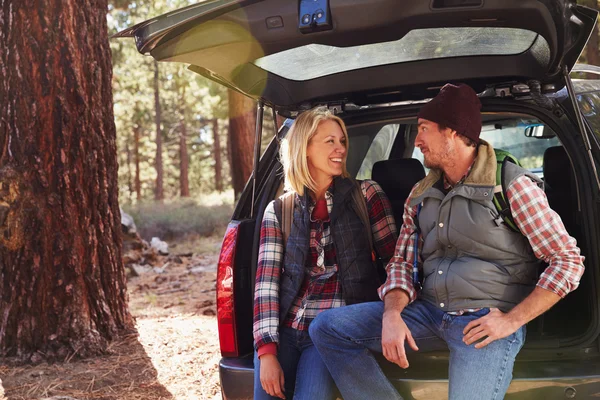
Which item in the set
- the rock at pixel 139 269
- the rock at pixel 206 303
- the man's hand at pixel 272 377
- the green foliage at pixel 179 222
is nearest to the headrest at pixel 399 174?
the man's hand at pixel 272 377

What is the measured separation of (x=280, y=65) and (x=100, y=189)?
2.42 metres

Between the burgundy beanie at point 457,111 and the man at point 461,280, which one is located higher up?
the burgundy beanie at point 457,111

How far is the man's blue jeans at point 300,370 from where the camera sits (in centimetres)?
288

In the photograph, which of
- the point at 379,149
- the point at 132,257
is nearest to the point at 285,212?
the point at 379,149

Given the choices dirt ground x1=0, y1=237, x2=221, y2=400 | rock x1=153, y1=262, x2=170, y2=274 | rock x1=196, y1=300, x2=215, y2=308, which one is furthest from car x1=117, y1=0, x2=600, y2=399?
rock x1=153, y1=262, x2=170, y2=274

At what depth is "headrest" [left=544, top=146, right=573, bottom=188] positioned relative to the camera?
3641 millimetres

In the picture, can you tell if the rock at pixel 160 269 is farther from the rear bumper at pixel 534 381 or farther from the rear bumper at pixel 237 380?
the rear bumper at pixel 534 381

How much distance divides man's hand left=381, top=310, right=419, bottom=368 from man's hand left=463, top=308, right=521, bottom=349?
0.23 m

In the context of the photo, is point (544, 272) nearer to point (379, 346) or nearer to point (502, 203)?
point (502, 203)

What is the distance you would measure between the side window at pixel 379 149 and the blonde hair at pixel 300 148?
122 centimetres

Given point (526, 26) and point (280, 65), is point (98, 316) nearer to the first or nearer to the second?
point (280, 65)

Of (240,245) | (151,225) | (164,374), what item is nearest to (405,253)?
(240,245)

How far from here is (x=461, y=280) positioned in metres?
2.70

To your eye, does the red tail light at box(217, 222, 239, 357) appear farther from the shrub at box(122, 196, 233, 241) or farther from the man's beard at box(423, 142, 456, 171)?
the shrub at box(122, 196, 233, 241)
